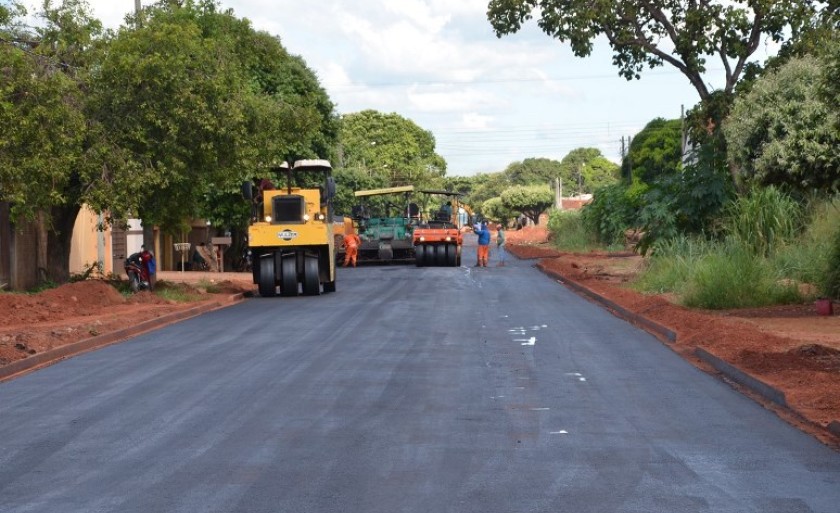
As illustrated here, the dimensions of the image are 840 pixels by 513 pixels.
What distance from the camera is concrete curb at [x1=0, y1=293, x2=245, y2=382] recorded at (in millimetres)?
14914

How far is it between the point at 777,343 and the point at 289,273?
15350 mm

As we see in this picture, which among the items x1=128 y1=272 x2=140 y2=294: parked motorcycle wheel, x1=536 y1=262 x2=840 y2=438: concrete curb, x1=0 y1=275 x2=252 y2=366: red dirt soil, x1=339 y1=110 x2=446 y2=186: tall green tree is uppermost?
x1=339 y1=110 x2=446 y2=186: tall green tree

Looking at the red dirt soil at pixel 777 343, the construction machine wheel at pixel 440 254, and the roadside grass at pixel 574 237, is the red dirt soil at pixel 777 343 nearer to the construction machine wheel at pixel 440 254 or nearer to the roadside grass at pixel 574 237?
the construction machine wheel at pixel 440 254

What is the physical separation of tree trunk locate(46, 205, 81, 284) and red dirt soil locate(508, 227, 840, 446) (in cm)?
1230

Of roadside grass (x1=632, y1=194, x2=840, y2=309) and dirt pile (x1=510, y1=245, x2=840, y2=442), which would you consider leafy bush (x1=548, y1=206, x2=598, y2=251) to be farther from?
dirt pile (x1=510, y1=245, x2=840, y2=442)

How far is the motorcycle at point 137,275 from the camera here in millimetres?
27766

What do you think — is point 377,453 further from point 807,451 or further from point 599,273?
point 599,273

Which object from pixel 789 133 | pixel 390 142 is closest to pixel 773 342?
pixel 789 133

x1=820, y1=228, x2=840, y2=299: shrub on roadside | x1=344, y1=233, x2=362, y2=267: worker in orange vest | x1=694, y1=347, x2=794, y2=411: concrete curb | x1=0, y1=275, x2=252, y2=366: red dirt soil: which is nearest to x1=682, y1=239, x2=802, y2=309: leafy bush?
x1=820, y1=228, x2=840, y2=299: shrub on roadside

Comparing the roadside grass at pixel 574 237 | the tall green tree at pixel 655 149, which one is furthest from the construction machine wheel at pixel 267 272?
the tall green tree at pixel 655 149

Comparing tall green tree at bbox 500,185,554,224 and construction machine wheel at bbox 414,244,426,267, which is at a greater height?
tall green tree at bbox 500,185,554,224

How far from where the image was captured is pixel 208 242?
43.3 metres

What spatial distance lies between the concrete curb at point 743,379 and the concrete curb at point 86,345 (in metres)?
8.43

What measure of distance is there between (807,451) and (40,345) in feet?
37.2
